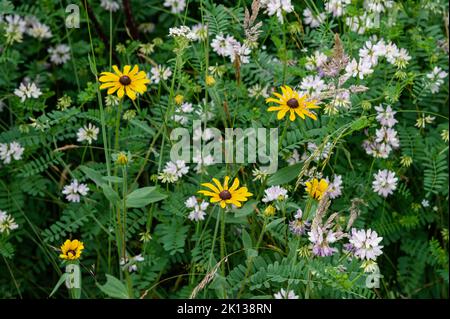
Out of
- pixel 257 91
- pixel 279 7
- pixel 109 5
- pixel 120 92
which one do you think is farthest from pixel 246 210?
pixel 109 5

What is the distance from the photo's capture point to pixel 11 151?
75.0 inches

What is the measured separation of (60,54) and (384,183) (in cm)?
102

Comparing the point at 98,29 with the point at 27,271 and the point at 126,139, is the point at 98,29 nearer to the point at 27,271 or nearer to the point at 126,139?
the point at 126,139

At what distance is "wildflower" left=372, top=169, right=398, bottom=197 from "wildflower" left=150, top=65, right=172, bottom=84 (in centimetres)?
59

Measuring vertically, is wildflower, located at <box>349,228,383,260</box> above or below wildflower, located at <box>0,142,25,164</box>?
below

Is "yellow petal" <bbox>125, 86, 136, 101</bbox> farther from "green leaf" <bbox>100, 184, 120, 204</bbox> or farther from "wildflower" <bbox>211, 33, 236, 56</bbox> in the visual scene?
"wildflower" <bbox>211, 33, 236, 56</bbox>

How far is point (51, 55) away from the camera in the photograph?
7.29 ft

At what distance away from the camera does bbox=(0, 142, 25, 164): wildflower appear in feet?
6.22

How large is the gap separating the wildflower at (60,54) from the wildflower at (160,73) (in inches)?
14.4

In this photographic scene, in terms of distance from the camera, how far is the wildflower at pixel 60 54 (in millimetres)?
2201

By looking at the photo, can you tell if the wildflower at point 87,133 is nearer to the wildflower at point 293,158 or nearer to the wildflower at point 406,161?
the wildflower at point 293,158

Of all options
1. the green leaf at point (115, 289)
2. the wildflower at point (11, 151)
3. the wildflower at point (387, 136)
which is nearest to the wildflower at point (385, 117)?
the wildflower at point (387, 136)

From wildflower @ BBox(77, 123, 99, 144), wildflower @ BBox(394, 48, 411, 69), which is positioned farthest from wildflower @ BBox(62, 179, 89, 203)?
wildflower @ BBox(394, 48, 411, 69)
